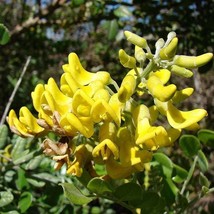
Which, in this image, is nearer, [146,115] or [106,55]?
[146,115]

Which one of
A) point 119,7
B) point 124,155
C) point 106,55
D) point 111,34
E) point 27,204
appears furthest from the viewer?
point 106,55

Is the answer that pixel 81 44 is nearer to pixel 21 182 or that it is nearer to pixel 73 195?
pixel 21 182

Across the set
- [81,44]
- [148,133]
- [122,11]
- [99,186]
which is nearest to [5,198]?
[99,186]

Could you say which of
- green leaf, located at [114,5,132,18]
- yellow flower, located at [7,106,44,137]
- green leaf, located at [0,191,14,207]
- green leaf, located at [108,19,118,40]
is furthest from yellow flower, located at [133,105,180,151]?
green leaf, located at [108,19,118,40]

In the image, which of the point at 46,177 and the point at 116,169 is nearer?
the point at 116,169

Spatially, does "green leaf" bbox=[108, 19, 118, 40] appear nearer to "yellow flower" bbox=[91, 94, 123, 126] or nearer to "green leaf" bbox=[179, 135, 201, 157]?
"green leaf" bbox=[179, 135, 201, 157]

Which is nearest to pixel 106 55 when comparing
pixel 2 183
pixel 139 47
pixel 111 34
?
pixel 111 34

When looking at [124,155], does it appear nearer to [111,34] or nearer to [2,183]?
[2,183]
